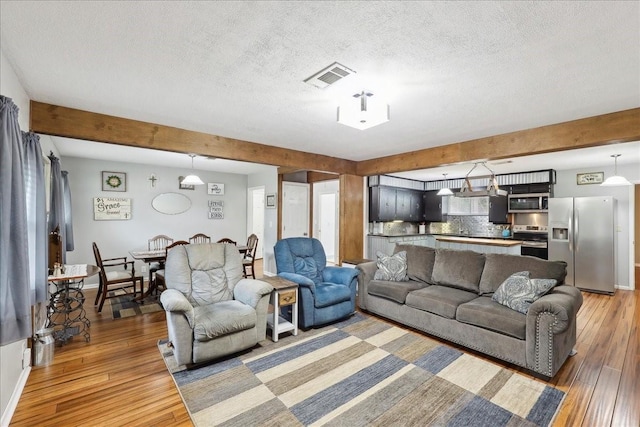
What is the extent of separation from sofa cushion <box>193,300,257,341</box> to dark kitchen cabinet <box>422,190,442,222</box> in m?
6.56

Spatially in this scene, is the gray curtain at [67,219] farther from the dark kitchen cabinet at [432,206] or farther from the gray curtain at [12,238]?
the dark kitchen cabinet at [432,206]

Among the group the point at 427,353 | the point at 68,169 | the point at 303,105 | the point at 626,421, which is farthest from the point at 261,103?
the point at 68,169

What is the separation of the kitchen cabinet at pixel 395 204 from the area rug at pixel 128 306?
4684mm

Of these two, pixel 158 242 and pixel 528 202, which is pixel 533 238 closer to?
pixel 528 202

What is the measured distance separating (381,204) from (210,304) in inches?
188

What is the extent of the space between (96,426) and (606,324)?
5.54m

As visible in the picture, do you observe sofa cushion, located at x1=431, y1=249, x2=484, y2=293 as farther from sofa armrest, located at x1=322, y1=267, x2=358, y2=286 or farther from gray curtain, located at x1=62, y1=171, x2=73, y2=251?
gray curtain, located at x1=62, y1=171, x2=73, y2=251

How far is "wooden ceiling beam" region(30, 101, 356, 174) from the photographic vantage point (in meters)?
2.79

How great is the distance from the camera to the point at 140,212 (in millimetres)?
6062

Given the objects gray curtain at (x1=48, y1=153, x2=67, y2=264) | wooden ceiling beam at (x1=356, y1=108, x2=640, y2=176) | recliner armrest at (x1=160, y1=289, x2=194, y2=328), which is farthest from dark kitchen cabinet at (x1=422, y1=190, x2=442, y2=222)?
gray curtain at (x1=48, y1=153, x2=67, y2=264)

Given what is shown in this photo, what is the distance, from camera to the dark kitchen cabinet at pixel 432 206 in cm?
811

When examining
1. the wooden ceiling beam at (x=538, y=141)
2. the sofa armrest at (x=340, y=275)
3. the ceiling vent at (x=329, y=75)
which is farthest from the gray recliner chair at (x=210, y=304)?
the wooden ceiling beam at (x=538, y=141)

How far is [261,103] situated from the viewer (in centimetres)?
270

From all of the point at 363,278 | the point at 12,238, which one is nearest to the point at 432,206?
the point at 363,278
